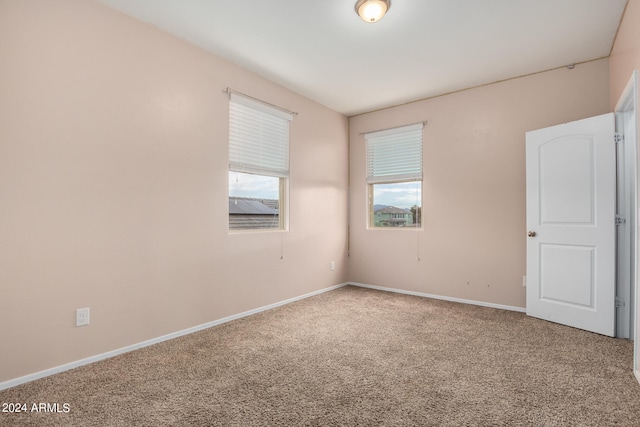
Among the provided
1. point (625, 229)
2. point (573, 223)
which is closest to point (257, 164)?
point (573, 223)

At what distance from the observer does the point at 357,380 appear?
6.89 feet

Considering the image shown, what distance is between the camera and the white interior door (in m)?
2.89

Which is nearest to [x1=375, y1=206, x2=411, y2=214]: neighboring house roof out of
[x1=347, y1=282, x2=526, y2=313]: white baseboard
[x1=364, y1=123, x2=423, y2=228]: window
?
[x1=364, y1=123, x2=423, y2=228]: window

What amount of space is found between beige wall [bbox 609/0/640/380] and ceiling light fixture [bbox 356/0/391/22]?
1.66 metres

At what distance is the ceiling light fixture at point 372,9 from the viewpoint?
237cm

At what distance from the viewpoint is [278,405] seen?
1825 millimetres

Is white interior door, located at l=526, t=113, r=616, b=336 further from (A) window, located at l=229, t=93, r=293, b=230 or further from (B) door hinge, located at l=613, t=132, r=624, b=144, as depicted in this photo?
(A) window, located at l=229, t=93, r=293, b=230

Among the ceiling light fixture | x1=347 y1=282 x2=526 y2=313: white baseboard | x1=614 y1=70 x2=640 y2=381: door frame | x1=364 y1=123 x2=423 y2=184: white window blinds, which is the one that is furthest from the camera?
x1=364 y1=123 x2=423 y2=184: white window blinds

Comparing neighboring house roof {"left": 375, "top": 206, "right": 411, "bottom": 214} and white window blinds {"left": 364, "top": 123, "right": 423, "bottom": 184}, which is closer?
white window blinds {"left": 364, "top": 123, "right": 423, "bottom": 184}

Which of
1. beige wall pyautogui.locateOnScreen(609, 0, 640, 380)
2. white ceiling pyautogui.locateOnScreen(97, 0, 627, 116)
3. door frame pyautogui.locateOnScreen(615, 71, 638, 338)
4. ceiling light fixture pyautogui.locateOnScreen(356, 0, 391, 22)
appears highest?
white ceiling pyautogui.locateOnScreen(97, 0, 627, 116)

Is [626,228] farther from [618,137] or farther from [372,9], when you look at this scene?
[372,9]

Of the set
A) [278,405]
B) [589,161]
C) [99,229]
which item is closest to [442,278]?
[589,161]

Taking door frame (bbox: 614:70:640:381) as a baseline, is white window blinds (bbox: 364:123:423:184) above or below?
above

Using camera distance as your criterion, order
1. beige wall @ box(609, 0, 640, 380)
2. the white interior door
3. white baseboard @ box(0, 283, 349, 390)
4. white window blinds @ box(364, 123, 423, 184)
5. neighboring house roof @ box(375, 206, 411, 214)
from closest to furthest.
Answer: white baseboard @ box(0, 283, 349, 390) → beige wall @ box(609, 0, 640, 380) → the white interior door → white window blinds @ box(364, 123, 423, 184) → neighboring house roof @ box(375, 206, 411, 214)
